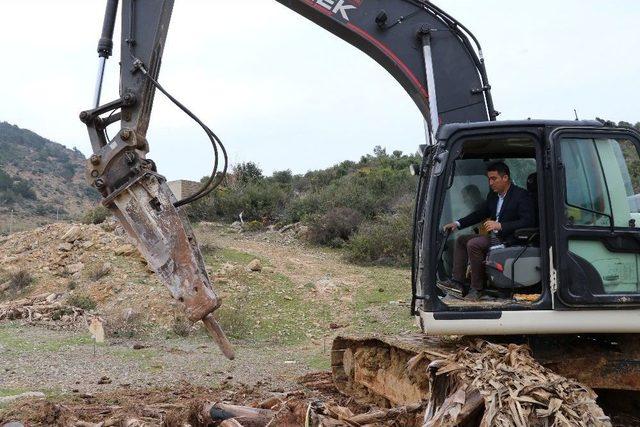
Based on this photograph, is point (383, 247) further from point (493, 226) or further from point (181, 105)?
point (493, 226)

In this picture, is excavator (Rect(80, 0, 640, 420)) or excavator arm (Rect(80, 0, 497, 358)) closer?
excavator (Rect(80, 0, 640, 420))

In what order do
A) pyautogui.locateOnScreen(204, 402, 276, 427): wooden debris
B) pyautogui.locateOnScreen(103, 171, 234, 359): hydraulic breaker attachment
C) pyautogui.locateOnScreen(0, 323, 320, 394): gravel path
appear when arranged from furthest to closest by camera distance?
pyautogui.locateOnScreen(0, 323, 320, 394): gravel path
pyautogui.locateOnScreen(103, 171, 234, 359): hydraulic breaker attachment
pyautogui.locateOnScreen(204, 402, 276, 427): wooden debris

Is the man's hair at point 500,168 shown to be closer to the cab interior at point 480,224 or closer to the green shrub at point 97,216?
the cab interior at point 480,224

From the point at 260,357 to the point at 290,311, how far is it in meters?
3.61

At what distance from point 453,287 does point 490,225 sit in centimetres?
59

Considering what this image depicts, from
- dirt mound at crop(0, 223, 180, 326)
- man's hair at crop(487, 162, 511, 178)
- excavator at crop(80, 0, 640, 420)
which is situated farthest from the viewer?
dirt mound at crop(0, 223, 180, 326)

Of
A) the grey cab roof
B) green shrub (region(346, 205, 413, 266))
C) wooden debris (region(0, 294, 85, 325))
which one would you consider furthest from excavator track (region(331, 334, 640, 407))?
green shrub (region(346, 205, 413, 266))

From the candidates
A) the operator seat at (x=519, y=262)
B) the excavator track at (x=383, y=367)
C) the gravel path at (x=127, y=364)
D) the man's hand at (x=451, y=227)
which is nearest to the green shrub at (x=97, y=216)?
the gravel path at (x=127, y=364)

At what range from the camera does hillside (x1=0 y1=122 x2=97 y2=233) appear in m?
45.4

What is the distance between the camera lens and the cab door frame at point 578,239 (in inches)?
186

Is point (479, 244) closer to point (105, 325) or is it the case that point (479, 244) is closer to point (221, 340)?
point (221, 340)

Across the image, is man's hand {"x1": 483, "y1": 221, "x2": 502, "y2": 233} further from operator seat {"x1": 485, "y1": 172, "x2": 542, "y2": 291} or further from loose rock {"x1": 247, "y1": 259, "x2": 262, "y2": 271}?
loose rock {"x1": 247, "y1": 259, "x2": 262, "y2": 271}

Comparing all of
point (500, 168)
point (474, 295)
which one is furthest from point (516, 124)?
point (474, 295)

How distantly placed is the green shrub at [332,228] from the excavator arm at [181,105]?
1457 centimetres
